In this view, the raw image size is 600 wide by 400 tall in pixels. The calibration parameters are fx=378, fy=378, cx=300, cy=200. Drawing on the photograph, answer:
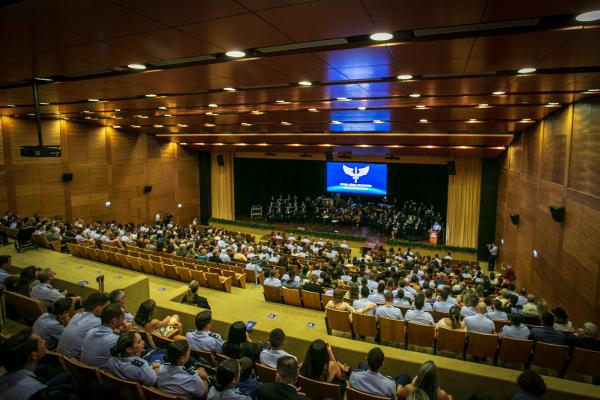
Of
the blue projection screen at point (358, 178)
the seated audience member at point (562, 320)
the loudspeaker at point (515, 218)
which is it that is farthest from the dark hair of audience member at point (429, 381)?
the blue projection screen at point (358, 178)

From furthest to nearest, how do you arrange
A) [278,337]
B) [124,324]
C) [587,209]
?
1. [587,209]
2. [124,324]
3. [278,337]

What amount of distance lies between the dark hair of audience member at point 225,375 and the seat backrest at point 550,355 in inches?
164

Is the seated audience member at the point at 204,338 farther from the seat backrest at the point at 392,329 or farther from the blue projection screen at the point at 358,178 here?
the blue projection screen at the point at 358,178

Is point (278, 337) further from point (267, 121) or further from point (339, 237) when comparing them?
point (339, 237)

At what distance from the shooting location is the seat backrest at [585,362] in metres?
4.76

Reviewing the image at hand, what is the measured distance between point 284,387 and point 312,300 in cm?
443

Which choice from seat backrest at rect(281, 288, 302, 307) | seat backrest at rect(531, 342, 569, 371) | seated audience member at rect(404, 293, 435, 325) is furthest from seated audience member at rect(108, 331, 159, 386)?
seat backrest at rect(531, 342, 569, 371)

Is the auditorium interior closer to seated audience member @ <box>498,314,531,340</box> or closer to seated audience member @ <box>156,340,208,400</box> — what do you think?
seated audience member @ <box>498,314,531,340</box>

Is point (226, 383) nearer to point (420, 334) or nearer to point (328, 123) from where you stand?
point (420, 334)

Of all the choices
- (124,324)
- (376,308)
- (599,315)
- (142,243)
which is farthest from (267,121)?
(599,315)

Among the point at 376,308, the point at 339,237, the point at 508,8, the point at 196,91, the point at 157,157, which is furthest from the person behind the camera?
the point at 157,157

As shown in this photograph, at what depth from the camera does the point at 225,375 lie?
3.09 metres

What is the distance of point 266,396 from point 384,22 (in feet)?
11.0

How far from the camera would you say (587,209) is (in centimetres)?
712
